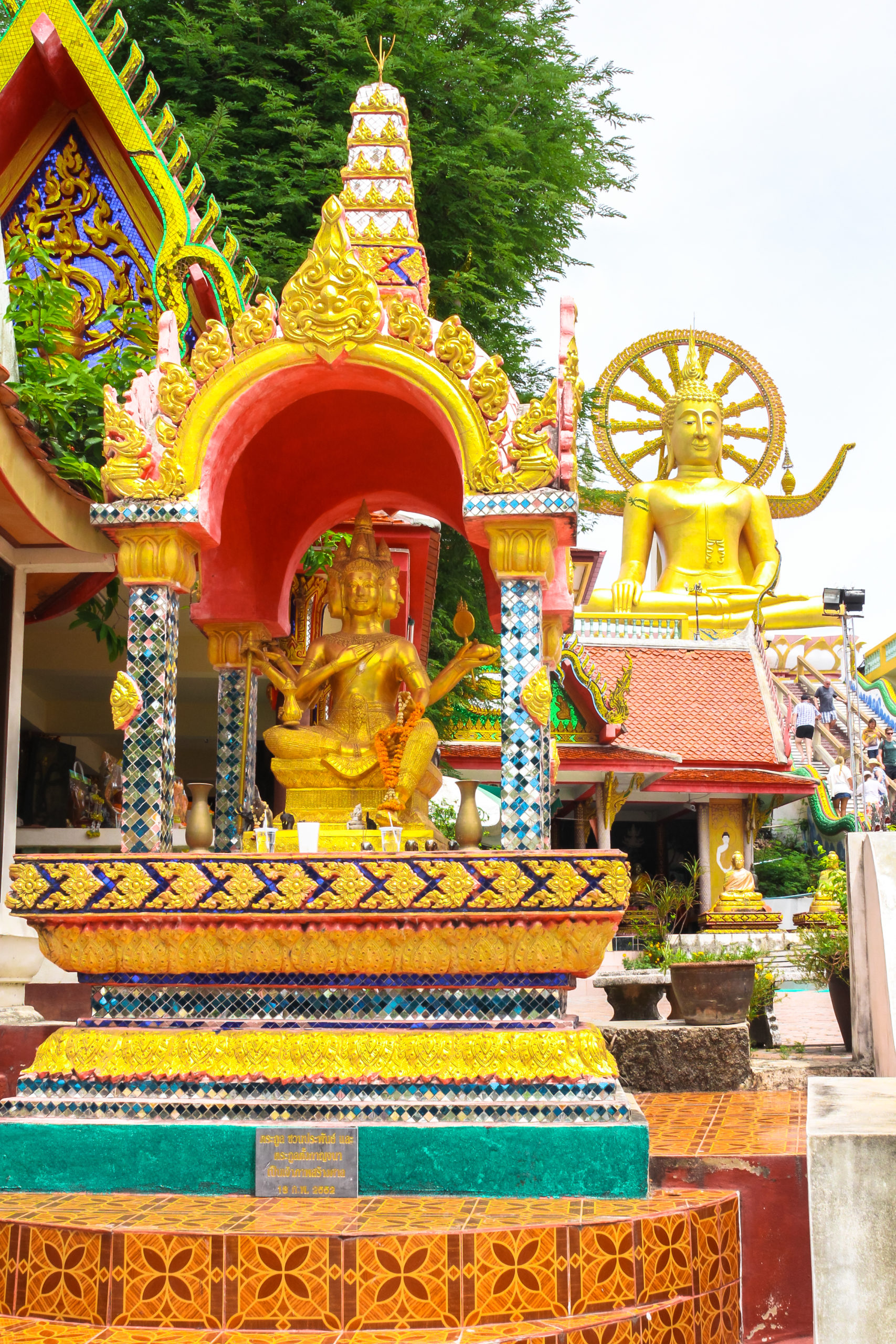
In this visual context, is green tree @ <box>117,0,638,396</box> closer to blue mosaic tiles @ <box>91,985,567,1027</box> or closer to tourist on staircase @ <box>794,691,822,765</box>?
blue mosaic tiles @ <box>91,985,567,1027</box>

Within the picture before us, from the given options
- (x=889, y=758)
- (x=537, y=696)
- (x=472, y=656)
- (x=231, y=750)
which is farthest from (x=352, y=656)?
(x=889, y=758)

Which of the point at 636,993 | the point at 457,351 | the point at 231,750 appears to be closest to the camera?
the point at 457,351

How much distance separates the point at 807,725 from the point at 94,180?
2695 centimetres

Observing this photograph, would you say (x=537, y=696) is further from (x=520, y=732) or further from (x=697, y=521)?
(x=697, y=521)

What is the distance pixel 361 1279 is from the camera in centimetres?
455

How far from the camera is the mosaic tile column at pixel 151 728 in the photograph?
245 inches

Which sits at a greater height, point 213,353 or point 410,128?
point 410,128

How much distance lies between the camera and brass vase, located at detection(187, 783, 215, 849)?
261 inches

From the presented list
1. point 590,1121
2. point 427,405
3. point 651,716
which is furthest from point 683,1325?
point 651,716

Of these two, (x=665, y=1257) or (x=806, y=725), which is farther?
(x=806, y=725)

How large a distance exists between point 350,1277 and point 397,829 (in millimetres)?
2371

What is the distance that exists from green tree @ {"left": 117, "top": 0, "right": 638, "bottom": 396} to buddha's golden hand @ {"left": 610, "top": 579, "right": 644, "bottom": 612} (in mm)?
14195

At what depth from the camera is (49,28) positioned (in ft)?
31.7

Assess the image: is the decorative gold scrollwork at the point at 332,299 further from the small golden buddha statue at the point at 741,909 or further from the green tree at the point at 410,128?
the small golden buddha statue at the point at 741,909
